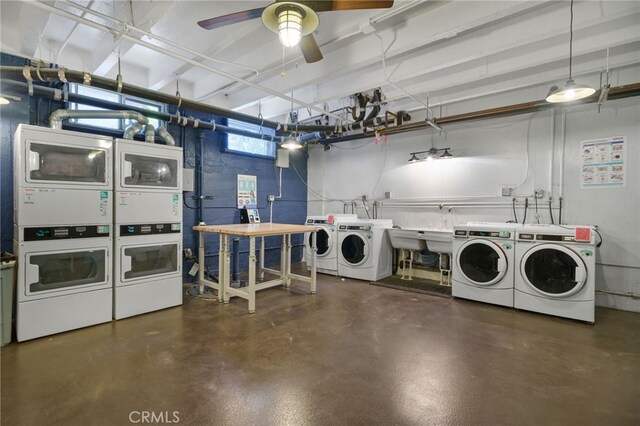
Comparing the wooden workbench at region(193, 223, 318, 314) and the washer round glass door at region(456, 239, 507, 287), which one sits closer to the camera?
the wooden workbench at region(193, 223, 318, 314)

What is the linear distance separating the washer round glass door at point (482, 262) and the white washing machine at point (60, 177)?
171 inches

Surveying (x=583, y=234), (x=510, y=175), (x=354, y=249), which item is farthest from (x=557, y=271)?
(x=354, y=249)

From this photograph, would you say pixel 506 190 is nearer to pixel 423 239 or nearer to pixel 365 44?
pixel 423 239

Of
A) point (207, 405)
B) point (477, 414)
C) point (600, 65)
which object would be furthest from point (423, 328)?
point (600, 65)

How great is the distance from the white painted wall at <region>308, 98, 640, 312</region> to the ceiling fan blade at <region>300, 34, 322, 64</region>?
11.3 ft

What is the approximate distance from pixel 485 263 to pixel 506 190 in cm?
130

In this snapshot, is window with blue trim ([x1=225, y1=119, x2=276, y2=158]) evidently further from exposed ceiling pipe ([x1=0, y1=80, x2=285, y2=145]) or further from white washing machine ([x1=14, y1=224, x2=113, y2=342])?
white washing machine ([x1=14, y1=224, x2=113, y2=342])

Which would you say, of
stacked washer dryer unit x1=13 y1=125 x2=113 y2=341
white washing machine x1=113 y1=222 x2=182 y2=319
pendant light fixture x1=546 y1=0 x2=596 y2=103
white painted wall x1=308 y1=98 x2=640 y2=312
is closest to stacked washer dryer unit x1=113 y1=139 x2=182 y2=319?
white washing machine x1=113 y1=222 x2=182 y2=319

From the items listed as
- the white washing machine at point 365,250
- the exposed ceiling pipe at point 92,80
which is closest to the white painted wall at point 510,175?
the white washing machine at point 365,250

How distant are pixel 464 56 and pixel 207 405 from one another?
384 centimetres

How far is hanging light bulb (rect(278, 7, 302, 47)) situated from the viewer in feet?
5.79

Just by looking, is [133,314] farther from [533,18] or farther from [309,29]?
[533,18]

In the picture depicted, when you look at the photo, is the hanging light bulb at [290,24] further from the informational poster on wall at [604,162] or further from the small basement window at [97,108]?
the informational poster on wall at [604,162]

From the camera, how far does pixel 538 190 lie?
4.28 meters
